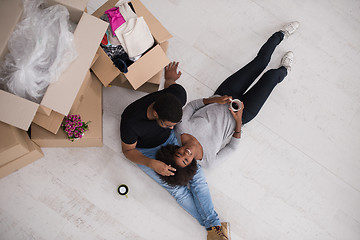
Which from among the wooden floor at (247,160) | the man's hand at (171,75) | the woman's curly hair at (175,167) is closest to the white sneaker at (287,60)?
the wooden floor at (247,160)

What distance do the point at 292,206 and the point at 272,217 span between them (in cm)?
18

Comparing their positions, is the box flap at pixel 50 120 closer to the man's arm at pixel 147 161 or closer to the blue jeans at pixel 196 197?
the man's arm at pixel 147 161

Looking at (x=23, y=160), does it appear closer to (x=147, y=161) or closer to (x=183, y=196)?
(x=147, y=161)

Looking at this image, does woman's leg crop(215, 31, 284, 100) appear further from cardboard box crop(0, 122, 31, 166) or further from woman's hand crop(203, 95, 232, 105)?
cardboard box crop(0, 122, 31, 166)

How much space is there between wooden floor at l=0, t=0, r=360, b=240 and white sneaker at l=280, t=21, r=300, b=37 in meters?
0.09

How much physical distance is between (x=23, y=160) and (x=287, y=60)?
204 centimetres

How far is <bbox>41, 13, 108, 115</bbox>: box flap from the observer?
3.97ft

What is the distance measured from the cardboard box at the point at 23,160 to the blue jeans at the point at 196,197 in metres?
0.68

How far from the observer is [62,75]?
124cm

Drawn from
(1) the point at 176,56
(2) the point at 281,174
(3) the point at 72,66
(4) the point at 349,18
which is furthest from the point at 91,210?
(4) the point at 349,18

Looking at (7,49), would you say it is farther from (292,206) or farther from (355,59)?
(355,59)

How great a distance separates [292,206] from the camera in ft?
6.30

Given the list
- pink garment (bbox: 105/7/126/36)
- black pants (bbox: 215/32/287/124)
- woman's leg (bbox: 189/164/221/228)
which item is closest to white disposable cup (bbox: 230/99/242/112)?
black pants (bbox: 215/32/287/124)

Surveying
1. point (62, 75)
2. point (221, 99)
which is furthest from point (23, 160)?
point (221, 99)
